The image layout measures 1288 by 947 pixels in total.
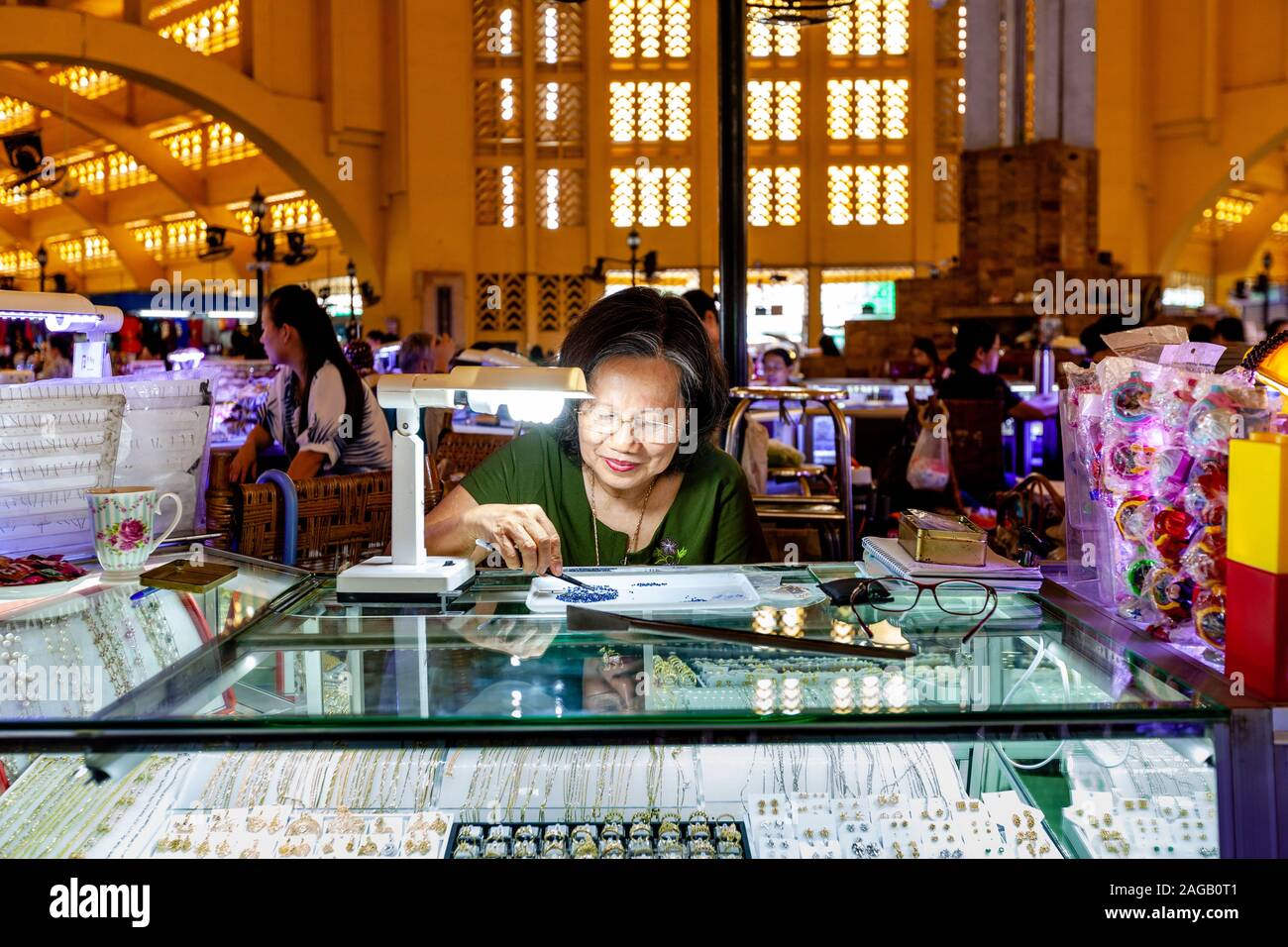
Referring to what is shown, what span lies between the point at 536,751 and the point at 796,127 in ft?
64.3

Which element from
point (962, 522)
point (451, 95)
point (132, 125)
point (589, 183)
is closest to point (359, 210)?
point (451, 95)

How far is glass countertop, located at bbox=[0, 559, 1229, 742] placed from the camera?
3.63 feet

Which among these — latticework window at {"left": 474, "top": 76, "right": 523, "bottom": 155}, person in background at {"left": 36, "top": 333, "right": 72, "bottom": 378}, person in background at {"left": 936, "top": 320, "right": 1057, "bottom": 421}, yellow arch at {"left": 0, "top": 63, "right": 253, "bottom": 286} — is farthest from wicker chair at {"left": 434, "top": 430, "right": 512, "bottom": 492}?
yellow arch at {"left": 0, "top": 63, "right": 253, "bottom": 286}

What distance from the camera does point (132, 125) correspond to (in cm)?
2041

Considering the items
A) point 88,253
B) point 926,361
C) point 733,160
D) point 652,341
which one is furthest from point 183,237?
point 652,341

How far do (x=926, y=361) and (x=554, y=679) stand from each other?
10569 mm

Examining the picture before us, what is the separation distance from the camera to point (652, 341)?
7.38 ft

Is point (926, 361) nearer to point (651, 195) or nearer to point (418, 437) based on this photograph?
point (651, 195)

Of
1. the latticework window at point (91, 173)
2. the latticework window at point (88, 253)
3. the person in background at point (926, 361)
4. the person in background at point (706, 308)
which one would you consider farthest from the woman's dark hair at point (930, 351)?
the latticework window at point (88, 253)

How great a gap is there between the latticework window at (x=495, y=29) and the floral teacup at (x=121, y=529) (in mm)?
18972

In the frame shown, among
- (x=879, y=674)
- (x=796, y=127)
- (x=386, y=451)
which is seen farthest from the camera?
(x=796, y=127)

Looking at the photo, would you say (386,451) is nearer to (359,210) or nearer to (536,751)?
(536,751)

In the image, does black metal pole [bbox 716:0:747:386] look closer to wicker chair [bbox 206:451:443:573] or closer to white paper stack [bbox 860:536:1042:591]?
wicker chair [bbox 206:451:443:573]
